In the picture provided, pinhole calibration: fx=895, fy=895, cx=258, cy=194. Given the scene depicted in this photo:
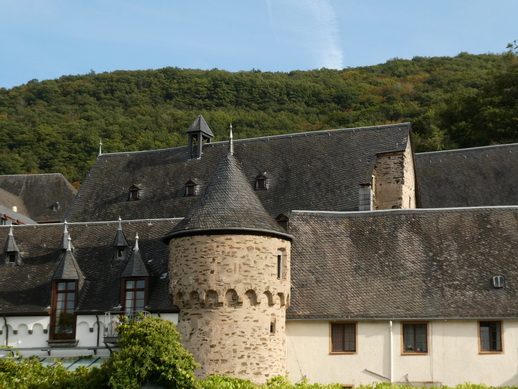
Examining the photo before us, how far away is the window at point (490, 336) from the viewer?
2834cm

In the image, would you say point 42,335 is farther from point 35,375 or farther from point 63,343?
point 35,375

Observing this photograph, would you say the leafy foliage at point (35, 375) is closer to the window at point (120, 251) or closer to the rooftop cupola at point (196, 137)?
the window at point (120, 251)

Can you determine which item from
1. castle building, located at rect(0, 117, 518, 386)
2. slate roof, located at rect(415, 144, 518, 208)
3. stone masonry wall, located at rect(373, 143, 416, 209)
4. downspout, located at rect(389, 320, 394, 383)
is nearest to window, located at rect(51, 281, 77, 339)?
castle building, located at rect(0, 117, 518, 386)

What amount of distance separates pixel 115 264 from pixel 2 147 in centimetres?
→ 6789

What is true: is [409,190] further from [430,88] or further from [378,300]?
[430,88]

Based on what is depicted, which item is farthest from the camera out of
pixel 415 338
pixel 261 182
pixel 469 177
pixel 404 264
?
pixel 469 177

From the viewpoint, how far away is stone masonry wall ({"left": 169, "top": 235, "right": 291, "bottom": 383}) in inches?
1083

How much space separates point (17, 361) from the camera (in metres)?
28.9

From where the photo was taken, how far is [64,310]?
31562 millimetres

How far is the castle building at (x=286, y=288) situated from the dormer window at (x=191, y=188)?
7.77 metres

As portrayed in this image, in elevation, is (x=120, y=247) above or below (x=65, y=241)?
below

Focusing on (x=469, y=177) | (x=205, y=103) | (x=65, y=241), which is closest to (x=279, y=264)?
(x=65, y=241)

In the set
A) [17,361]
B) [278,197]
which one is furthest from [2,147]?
[17,361]

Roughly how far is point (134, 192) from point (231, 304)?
17.5 m
